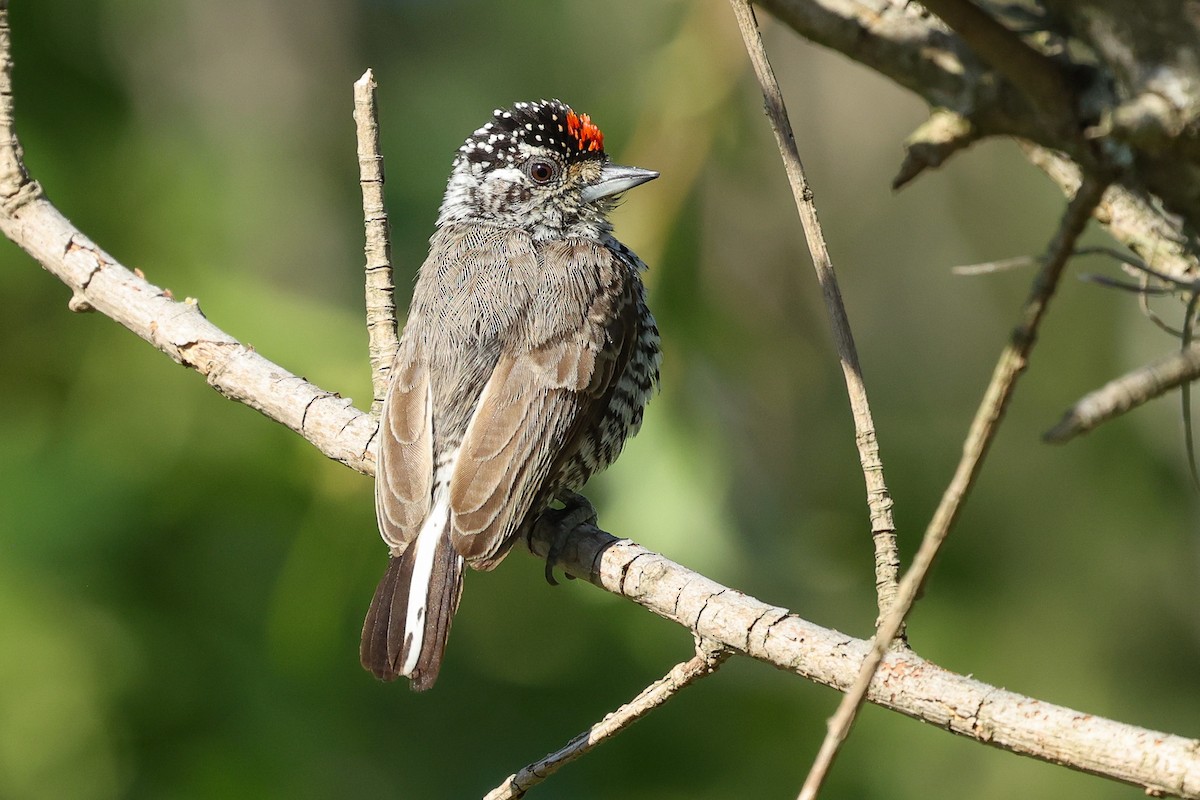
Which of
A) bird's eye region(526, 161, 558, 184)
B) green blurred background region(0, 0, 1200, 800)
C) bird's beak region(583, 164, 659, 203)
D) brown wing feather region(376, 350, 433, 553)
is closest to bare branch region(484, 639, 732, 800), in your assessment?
brown wing feather region(376, 350, 433, 553)

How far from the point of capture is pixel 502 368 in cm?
420

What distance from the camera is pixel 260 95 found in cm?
912

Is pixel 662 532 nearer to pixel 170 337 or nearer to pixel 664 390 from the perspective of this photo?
pixel 664 390

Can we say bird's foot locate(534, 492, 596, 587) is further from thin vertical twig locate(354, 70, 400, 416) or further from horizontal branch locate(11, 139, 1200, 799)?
thin vertical twig locate(354, 70, 400, 416)

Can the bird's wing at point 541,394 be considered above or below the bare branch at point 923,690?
above

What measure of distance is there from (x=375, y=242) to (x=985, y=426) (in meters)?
2.67

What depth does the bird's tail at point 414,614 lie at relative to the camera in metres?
3.49

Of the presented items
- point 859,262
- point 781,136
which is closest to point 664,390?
point 781,136

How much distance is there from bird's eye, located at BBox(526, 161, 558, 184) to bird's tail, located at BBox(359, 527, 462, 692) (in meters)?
1.85

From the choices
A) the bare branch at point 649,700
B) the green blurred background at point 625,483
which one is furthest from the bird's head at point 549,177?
the bare branch at point 649,700

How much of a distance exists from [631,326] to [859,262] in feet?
12.1

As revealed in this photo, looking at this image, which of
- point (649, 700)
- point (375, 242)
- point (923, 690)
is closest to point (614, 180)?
point (375, 242)

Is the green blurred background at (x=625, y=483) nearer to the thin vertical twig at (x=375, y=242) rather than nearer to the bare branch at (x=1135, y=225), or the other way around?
the thin vertical twig at (x=375, y=242)

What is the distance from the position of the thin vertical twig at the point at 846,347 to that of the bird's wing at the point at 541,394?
141 cm
